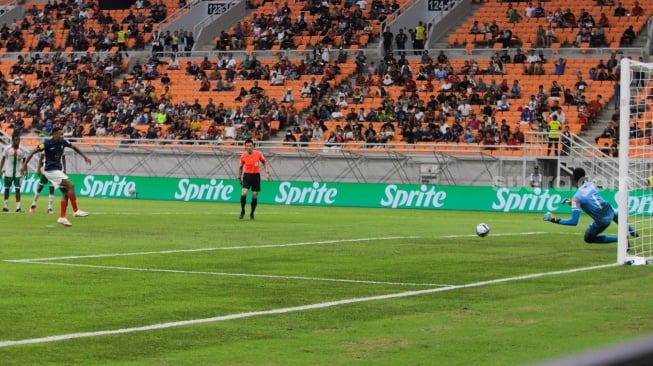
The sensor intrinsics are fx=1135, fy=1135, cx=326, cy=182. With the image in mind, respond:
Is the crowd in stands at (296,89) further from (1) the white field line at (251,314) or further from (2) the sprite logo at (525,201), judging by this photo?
(1) the white field line at (251,314)

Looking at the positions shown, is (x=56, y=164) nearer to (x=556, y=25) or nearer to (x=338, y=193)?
(x=338, y=193)

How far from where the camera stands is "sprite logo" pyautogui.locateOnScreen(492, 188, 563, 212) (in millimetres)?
38031

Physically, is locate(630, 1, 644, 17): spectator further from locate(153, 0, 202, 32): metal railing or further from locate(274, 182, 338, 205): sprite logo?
locate(153, 0, 202, 32): metal railing

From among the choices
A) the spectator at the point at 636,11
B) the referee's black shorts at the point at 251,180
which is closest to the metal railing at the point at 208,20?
the spectator at the point at 636,11

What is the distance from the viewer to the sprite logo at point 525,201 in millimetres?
38031

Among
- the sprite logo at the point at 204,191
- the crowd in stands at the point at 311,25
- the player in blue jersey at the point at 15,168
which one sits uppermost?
the crowd in stands at the point at 311,25

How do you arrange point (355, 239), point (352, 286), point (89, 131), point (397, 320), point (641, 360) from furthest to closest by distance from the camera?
point (89, 131)
point (355, 239)
point (352, 286)
point (397, 320)
point (641, 360)

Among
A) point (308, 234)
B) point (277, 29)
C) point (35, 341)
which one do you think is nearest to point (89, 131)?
point (277, 29)

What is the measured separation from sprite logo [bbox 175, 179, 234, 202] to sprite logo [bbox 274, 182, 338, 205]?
2213mm

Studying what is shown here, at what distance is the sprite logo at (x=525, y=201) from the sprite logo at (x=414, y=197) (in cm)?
216

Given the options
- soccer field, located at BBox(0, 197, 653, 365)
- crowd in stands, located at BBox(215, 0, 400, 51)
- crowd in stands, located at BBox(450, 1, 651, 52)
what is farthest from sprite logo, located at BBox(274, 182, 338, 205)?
soccer field, located at BBox(0, 197, 653, 365)

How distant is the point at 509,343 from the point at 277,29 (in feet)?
163

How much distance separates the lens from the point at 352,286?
1384cm

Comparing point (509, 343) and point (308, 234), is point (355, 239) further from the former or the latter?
point (509, 343)
